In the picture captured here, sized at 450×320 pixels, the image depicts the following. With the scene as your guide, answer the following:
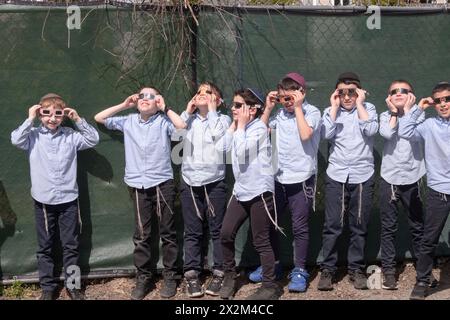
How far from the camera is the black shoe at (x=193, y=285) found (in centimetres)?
525

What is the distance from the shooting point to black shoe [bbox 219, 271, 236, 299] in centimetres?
517

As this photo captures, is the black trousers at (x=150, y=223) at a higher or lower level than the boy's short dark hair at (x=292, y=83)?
lower

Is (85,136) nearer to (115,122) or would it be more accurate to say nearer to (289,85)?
(115,122)

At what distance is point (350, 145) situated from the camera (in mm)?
5250

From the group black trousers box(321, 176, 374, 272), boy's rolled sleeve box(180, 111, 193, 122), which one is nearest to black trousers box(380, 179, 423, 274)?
black trousers box(321, 176, 374, 272)

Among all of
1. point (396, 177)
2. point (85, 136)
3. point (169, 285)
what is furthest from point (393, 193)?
point (85, 136)

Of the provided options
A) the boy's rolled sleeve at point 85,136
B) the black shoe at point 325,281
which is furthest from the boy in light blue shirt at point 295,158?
the boy's rolled sleeve at point 85,136

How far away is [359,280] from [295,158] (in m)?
1.19

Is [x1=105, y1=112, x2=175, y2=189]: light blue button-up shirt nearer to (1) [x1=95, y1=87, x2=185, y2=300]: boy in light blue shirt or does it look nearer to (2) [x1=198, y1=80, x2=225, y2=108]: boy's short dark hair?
(1) [x1=95, y1=87, x2=185, y2=300]: boy in light blue shirt

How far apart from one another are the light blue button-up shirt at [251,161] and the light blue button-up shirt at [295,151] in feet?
0.65

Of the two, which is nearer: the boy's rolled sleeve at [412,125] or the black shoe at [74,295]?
the boy's rolled sleeve at [412,125]

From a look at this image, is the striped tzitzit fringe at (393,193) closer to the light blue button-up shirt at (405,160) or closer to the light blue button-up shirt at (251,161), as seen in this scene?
the light blue button-up shirt at (405,160)

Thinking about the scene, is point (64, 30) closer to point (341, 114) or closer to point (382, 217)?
point (341, 114)

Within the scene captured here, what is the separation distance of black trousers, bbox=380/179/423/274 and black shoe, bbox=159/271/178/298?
179cm
